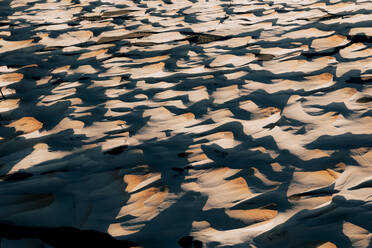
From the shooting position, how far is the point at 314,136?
1.65 meters

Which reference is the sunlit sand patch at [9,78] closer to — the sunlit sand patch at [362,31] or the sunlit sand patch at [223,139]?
the sunlit sand patch at [223,139]

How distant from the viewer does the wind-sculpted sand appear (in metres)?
1.23

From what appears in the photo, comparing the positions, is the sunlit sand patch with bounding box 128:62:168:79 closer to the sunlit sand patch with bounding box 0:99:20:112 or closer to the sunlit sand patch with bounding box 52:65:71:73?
the sunlit sand patch with bounding box 52:65:71:73

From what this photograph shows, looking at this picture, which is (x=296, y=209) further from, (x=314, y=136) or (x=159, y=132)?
(x=159, y=132)

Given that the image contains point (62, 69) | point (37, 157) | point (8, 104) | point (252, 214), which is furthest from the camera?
point (62, 69)

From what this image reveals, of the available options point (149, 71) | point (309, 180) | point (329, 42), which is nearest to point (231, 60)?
point (149, 71)

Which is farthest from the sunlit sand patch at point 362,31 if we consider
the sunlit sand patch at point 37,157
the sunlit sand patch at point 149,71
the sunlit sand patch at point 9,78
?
the sunlit sand patch at point 9,78

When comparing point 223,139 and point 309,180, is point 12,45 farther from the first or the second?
point 309,180

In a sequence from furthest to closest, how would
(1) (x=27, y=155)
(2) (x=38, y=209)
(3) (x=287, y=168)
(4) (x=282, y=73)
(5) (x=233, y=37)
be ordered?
(5) (x=233, y=37) < (4) (x=282, y=73) < (1) (x=27, y=155) < (3) (x=287, y=168) < (2) (x=38, y=209)

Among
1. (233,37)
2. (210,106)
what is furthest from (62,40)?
(210,106)

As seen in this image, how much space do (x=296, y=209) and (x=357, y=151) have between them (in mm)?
428

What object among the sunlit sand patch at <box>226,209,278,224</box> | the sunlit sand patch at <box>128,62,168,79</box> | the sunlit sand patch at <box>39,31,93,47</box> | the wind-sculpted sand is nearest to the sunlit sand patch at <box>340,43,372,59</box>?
the wind-sculpted sand

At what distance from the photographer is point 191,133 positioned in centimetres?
175

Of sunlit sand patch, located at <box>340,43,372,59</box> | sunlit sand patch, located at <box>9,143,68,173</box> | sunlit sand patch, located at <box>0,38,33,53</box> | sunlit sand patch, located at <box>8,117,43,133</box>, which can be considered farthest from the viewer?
sunlit sand patch, located at <box>0,38,33,53</box>
